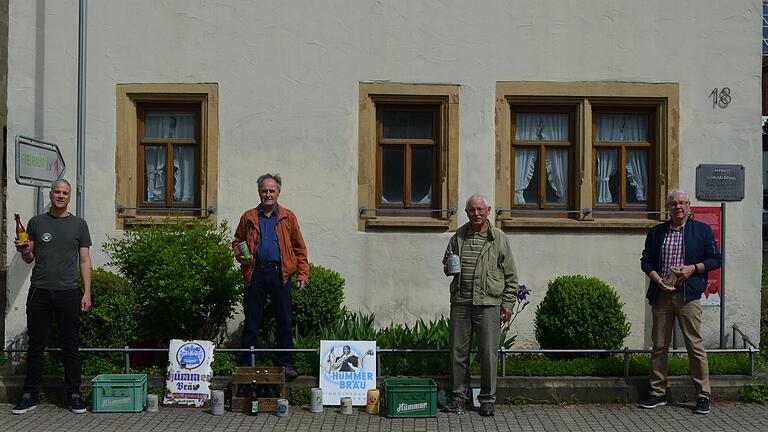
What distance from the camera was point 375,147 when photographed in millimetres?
11164

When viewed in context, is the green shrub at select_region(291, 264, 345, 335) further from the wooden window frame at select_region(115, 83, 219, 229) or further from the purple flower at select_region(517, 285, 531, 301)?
the purple flower at select_region(517, 285, 531, 301)

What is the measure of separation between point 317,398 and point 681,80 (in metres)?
5.70

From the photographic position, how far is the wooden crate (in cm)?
865

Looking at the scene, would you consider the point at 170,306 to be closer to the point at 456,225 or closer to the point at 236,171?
the point at 236,171

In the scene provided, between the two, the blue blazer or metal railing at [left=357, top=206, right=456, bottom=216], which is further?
metal railing at [left=357, top=206, right=456, bottom=216]

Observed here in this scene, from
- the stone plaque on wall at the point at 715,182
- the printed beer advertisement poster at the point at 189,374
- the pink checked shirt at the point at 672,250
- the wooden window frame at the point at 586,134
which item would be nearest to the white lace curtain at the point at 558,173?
the wooden window frame at the point at 586,134

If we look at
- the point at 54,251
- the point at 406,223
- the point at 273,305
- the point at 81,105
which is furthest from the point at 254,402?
the point at 81,105

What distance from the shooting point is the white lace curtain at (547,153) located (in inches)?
447

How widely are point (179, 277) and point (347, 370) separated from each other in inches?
76.3

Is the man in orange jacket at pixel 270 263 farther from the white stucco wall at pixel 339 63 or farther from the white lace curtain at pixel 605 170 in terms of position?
the white lace curtain at pixel 605 170

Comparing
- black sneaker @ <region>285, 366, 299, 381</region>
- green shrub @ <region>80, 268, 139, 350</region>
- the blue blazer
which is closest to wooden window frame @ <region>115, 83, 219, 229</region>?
green shrub @ <region>80, 268, 139, 350</region>

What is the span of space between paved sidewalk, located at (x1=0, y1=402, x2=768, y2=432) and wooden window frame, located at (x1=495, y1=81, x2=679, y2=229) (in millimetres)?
2821

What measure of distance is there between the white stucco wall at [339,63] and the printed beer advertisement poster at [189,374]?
2.44 meters

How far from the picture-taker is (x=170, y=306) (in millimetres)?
9414
